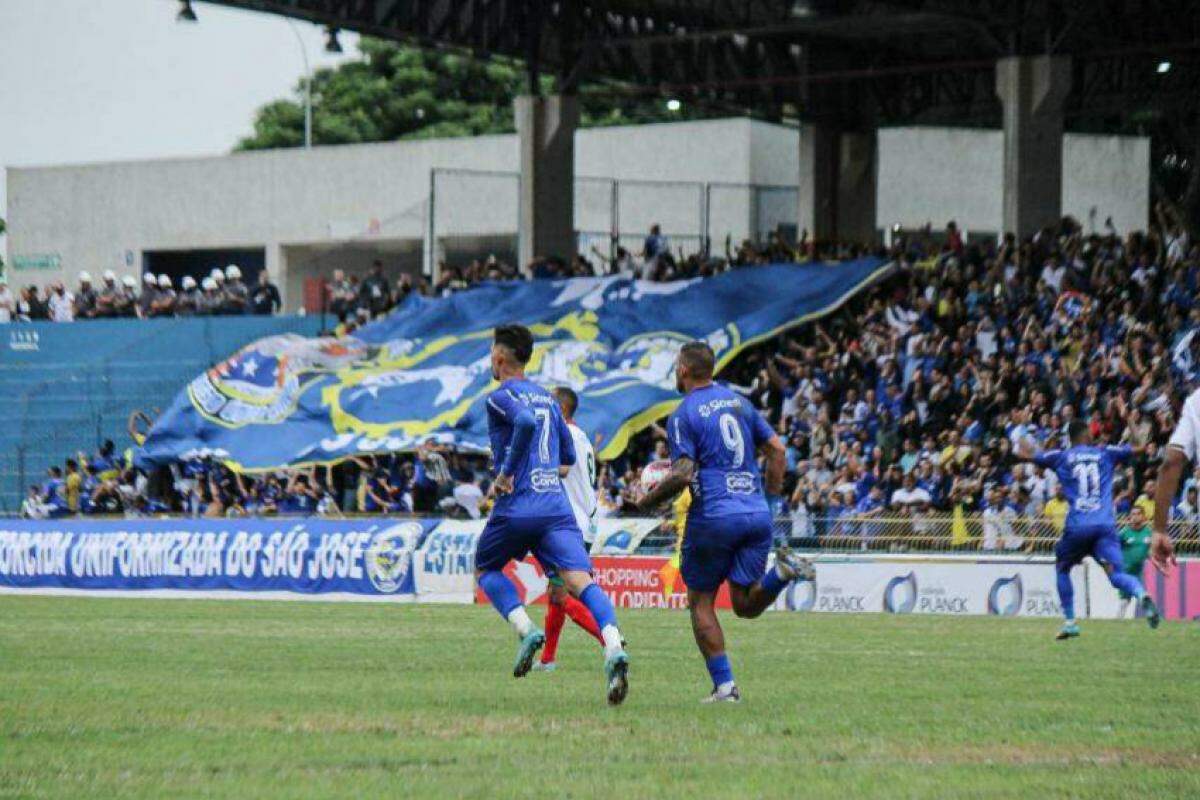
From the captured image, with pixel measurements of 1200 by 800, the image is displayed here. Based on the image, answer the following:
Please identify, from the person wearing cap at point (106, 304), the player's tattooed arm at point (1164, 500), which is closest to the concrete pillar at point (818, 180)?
the person wearing cap at point (106, 304)

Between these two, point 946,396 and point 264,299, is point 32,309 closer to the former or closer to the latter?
point 264,299

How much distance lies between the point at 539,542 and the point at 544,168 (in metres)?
31.8

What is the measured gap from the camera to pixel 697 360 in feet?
40.7

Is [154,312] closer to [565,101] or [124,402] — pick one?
[124,402]

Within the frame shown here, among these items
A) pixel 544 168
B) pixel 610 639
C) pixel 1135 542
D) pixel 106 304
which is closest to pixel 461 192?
pixel 106 304

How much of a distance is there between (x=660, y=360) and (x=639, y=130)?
24275mm

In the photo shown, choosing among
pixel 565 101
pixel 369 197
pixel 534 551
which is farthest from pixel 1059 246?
pixel 369 197

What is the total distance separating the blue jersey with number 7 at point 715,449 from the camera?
12383 mm

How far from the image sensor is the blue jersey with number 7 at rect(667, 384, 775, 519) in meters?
12.4

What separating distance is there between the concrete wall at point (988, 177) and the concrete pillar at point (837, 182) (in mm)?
6826

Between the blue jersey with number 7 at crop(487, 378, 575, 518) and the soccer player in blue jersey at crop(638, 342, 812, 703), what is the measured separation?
979mm

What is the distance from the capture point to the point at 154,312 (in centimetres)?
4772

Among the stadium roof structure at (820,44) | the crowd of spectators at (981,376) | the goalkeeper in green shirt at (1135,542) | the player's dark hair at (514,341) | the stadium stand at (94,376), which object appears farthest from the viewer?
the stadium stand at (94,376)

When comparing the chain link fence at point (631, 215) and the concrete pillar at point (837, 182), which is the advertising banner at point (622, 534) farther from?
the chain link fence at point (631, 215)
